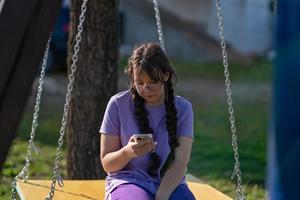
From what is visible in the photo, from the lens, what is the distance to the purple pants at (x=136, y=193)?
3193 millimetres

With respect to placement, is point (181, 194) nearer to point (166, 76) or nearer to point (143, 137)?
point (143, 137)

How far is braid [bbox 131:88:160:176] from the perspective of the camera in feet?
10.8

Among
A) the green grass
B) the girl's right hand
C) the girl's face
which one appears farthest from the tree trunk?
the girl's right hand

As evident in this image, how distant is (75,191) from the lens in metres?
3.84

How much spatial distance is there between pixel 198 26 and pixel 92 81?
9.62 metres

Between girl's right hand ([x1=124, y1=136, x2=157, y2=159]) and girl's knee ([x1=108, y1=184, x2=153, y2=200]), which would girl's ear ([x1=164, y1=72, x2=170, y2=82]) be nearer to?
girl's right hand ([x1=124, y1=136, x2=157, y2=159])

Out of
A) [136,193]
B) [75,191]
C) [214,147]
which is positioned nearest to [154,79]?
[136,193]

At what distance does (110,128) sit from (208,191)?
3.04 feet

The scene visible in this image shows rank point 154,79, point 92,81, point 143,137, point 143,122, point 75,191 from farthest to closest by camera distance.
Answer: point 92,81 < point 75,191 < point 143,122 < point 154,79 < point 143,137

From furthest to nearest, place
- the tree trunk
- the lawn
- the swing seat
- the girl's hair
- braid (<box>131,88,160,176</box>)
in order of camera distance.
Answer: the lawn
the tree trunk
the swing seat
braid (<box>131,88,160,176</box>)
the girl's hair

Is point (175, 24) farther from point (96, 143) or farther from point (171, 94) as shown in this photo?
point (171, 94)

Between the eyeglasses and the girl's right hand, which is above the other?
the eyeglasses

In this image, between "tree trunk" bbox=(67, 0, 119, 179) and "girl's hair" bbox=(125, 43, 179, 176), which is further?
"tree trunk" bbox=(67, 0, 119, 179)

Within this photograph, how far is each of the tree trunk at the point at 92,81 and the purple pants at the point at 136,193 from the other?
1463 millimetres
